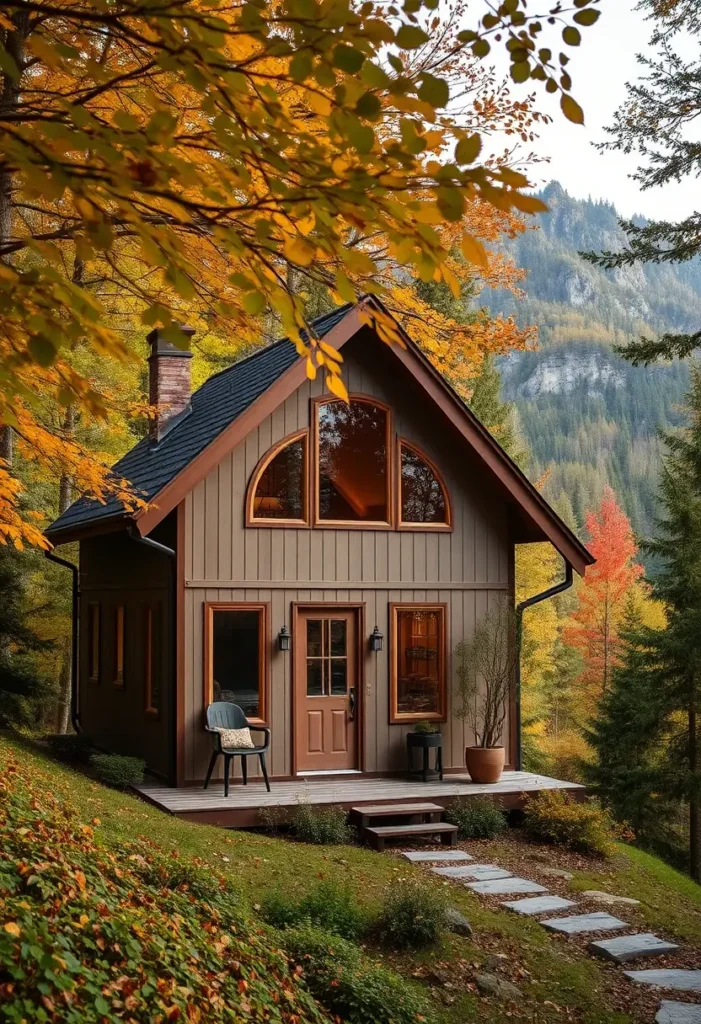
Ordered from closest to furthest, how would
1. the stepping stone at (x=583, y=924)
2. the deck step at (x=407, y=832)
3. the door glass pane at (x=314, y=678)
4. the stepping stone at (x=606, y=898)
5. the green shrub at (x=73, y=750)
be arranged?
the stepping stone at (x=583, y=924) < the stepping stone at (x=606, y=898) < the deck step at (x=407, y=832) < the door glass pane at (x=314, y=678) < the green shrub at (x=73, y=750)

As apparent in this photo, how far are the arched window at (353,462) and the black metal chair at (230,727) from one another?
261 cm

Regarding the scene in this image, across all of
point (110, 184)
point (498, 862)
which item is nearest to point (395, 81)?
point (110, 184)

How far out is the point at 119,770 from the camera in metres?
12.5

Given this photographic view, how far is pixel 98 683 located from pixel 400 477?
19.4ft

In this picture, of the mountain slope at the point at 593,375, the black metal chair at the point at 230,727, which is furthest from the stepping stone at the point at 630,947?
the mountain slope at the point at 593,375

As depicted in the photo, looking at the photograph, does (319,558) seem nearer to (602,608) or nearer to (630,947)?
(630,947)

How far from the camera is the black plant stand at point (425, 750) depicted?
1351 cm

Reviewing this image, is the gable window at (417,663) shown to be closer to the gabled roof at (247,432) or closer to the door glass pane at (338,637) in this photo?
the door glass pane at (338,637)

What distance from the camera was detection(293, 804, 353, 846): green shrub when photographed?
11086 millimetres

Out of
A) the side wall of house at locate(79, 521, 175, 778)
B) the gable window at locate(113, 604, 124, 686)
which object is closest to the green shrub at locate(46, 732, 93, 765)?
the side wall of house at locate(79, 521, 175, 778)

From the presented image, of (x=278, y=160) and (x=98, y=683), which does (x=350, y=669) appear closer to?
(x=98, y=683)

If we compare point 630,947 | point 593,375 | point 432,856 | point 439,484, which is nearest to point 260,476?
point 439,484

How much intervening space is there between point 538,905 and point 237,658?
509cm

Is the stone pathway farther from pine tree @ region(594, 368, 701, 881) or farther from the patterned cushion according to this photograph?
pine tree @ region(594, 368, 701, 881)
